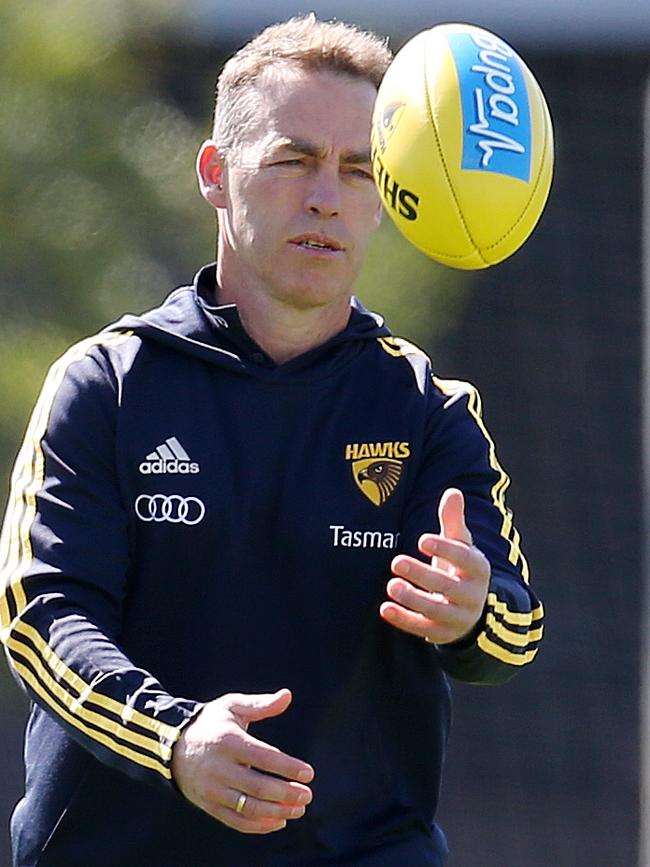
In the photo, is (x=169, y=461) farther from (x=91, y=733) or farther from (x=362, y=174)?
(x=362, y=174)

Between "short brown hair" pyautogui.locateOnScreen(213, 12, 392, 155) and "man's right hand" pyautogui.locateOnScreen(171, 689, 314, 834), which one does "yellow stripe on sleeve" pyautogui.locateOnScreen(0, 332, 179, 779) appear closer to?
"man's right hand" pyautogui.locateOnScreen(171, 689, 314, 834)

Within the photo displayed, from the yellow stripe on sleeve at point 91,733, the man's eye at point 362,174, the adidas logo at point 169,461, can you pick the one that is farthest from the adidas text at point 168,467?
the man's eye at point 362,174

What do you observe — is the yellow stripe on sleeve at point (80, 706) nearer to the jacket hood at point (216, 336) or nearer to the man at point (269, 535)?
the man at point (269, 535)

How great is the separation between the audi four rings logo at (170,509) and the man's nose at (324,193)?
632 mm

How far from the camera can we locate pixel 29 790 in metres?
3.93

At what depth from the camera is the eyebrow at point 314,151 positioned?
391 centimetres

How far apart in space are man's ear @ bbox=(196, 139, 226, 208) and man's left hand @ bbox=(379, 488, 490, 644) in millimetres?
1055

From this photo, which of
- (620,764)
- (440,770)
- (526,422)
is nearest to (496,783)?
(620,764)

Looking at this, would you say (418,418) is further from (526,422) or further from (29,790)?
(526,422)

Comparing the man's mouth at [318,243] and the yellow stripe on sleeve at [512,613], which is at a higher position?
the man's mouth at [318,243]

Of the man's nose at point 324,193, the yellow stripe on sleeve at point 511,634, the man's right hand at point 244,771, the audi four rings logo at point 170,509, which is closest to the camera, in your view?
the man's right hand at point 244,771

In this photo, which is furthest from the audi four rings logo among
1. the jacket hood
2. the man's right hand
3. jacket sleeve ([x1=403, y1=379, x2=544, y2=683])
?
the man's right hand

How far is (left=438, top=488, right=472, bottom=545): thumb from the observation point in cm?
347

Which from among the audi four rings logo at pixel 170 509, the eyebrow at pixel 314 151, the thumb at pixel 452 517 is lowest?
the audi four rings logo at pixel 170 509
